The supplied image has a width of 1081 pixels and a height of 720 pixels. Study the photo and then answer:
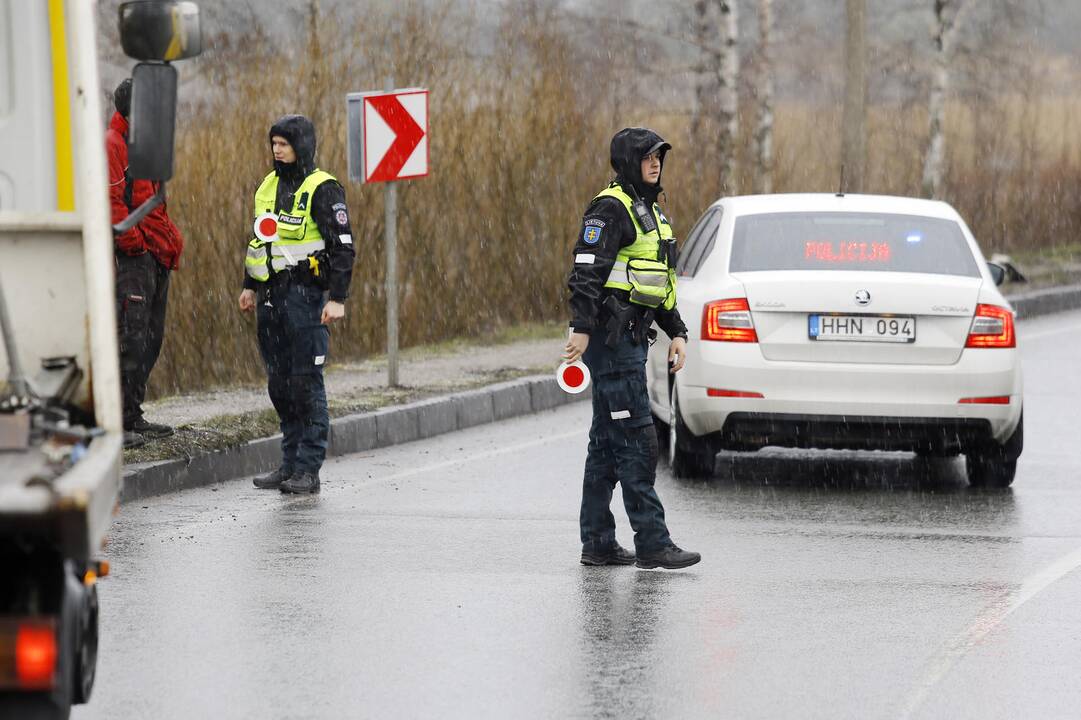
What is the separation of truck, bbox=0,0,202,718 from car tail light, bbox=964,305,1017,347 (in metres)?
5.56

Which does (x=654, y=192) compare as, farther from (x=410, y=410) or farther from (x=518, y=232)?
(x=518, y=232)

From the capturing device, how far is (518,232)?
20562 millimetres

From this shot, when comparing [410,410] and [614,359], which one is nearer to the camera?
[614,359]

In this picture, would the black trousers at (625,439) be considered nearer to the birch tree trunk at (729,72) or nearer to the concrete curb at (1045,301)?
the concrete curb at (1045,301)

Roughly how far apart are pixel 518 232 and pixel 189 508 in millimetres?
10923

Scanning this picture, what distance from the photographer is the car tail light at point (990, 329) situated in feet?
33.7

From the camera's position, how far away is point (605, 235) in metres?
8.05

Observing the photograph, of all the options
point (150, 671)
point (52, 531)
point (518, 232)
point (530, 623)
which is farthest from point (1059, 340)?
point (52, 531)

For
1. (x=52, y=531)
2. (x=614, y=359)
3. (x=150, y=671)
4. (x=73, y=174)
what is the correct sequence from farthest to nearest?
(x=614, y=359) → (x=150, y=671) → (x=73, y=174) → (x=52, y=531)

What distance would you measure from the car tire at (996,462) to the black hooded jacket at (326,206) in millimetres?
3435

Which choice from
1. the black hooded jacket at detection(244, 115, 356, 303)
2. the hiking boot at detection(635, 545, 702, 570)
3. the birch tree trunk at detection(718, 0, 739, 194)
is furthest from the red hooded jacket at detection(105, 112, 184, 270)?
the birch tree trunk at detection(718, 0, 739, 194)

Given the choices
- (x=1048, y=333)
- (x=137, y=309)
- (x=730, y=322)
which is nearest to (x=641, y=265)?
(x=730, y=322)

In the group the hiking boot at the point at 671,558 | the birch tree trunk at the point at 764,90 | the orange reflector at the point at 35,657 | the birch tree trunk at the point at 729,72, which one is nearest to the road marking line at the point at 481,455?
the hiking boot at the point at 671,558

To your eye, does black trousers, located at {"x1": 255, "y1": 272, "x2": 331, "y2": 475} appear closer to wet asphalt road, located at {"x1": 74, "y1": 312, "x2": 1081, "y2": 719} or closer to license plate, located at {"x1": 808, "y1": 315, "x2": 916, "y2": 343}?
wet asphalt road, located at {"x1": 74, "y1": 312, "x2": 1081, "y2": 719}
